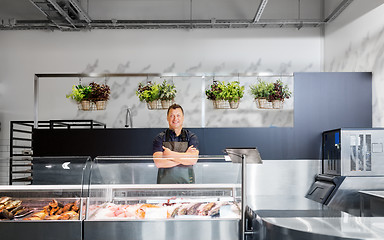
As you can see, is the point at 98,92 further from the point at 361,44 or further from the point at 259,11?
the point at 361,44

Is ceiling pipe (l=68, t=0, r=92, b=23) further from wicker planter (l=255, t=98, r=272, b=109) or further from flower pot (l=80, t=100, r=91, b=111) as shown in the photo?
wicker planter (l=255, t=98, r=272, b=109)

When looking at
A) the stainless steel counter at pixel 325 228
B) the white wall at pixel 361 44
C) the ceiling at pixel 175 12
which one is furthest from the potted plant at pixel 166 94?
the stainless steel counter at pixel 325 228

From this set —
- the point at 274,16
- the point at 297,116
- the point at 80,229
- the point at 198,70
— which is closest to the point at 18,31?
the point at 198,70

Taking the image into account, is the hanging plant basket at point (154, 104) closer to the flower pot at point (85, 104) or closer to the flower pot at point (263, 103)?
the flower pot at point (85, 104)

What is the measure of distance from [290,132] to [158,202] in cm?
288

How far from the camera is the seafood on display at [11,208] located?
279 centimetres

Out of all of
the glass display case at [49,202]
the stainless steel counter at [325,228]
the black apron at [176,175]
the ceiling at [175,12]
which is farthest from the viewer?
the ceiling at [175,12]

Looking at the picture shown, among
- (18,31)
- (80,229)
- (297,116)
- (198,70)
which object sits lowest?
(80,229)

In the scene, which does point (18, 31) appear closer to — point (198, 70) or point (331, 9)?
point (198, 70)

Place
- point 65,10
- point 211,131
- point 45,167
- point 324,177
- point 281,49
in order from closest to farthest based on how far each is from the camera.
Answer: point 45,167, point 324,177, point 211,131, point 65,10, point 281,49

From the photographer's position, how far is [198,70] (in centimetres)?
747


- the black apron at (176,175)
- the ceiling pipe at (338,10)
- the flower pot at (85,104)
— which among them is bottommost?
the black apron at (176,175)

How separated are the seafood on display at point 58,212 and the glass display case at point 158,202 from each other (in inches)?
4.2

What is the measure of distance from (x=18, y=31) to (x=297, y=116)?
534cm
